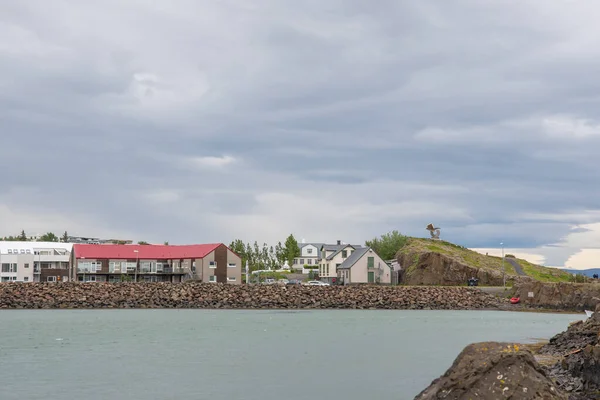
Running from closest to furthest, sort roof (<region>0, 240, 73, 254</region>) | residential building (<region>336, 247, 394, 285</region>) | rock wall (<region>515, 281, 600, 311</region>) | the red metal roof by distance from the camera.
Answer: rock wall (<region>515, 281, 600, 311</region>) < residential building (<region>336, 247, 394, 285</region>) < the red metal roof < roof (<region>0, 240, 73, 254</region>)

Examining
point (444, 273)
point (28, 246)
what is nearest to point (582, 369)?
point (444, 273)

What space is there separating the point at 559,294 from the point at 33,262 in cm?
11999

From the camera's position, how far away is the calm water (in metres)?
30.2

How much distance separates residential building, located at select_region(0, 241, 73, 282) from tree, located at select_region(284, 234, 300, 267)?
59.8 m

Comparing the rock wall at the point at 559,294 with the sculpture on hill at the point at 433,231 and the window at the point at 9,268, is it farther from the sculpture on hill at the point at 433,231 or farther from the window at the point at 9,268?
the window at the point at 9,268

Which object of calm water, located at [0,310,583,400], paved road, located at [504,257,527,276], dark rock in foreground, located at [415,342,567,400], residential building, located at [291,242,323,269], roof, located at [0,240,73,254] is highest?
roof, located at [0,240,73,254]

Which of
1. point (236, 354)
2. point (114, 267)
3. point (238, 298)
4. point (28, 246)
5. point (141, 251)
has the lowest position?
point (236, 354)

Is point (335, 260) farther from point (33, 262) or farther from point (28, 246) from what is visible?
point (28, 246)

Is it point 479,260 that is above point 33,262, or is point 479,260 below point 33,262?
below

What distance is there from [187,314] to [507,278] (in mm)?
56923

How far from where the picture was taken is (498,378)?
1392cm

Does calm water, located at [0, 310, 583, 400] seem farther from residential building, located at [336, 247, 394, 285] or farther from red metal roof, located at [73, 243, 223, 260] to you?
red metal roof, located at [73, 243, 223, 260]

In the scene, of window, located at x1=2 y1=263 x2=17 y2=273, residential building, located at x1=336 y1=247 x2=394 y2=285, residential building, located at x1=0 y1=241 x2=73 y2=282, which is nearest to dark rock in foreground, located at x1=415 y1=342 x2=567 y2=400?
residential building, located at x1=336 y1=247 x2=394 y2=285

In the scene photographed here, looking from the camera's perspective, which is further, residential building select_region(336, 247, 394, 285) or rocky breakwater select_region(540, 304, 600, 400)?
residential building select_region(336, 247, 394, 285)
